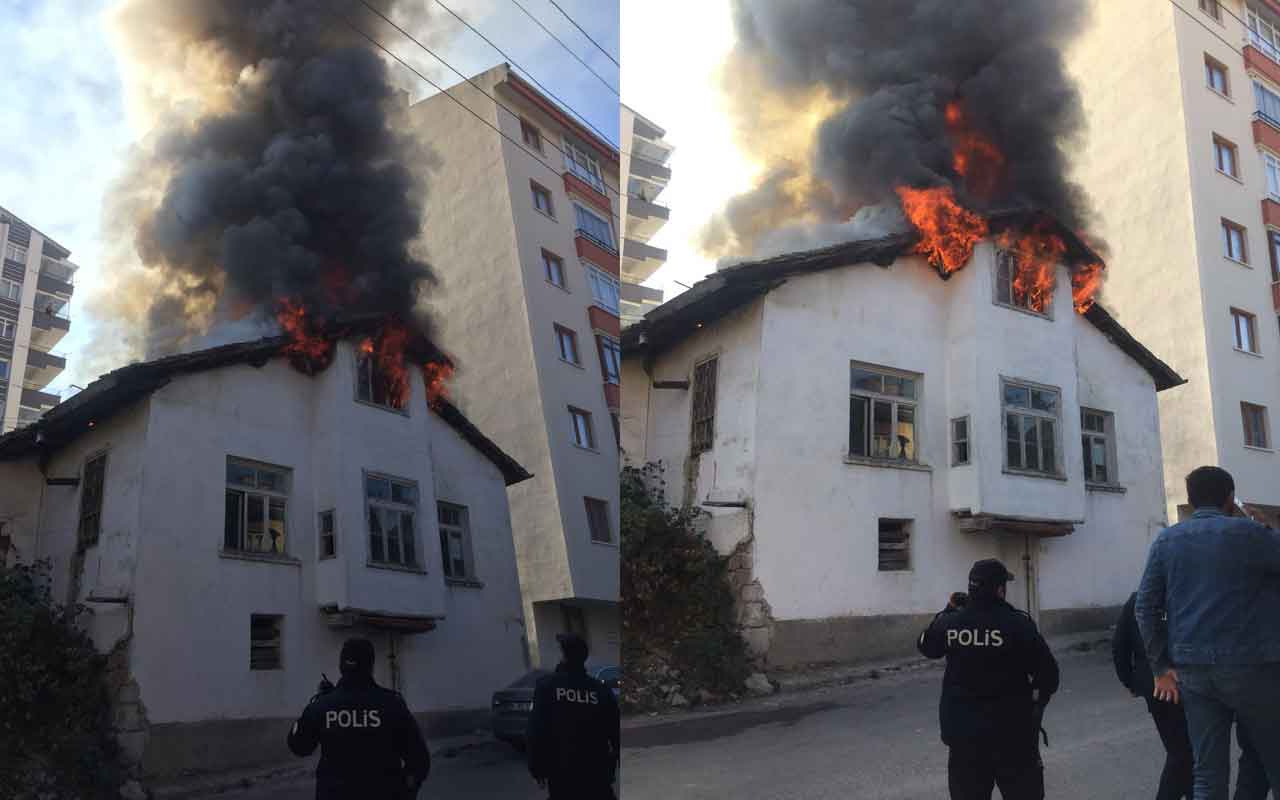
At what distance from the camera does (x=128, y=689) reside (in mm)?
1996

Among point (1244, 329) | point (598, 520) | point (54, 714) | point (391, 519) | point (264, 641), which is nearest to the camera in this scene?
point (54, 714)

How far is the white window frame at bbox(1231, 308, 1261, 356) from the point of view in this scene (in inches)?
127

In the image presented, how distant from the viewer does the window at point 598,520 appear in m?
2.79

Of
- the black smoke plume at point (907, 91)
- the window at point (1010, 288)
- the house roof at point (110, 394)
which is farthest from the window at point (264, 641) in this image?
the window at point (1010, 288)

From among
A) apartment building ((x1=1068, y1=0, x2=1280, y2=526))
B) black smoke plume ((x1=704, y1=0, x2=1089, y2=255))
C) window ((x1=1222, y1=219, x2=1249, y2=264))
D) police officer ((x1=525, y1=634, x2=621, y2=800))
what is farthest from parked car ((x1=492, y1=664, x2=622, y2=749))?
window ((x1=1222, y1=219, x2=1249, y2=264))

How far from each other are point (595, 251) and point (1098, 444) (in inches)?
55.6

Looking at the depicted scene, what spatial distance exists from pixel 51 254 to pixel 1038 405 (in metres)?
2.35

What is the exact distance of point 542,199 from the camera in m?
2.96

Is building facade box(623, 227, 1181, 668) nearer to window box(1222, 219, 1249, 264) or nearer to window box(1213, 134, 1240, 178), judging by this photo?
window box(1222, 219, 1249, 264)

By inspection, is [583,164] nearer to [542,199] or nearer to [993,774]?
[542,199]

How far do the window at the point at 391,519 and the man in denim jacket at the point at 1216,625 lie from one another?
6.71 ft

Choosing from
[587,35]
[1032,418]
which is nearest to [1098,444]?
[1032,418]

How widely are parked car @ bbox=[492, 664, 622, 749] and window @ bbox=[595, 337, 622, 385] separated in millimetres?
738

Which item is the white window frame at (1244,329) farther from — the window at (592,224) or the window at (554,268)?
the window at (554,268)
